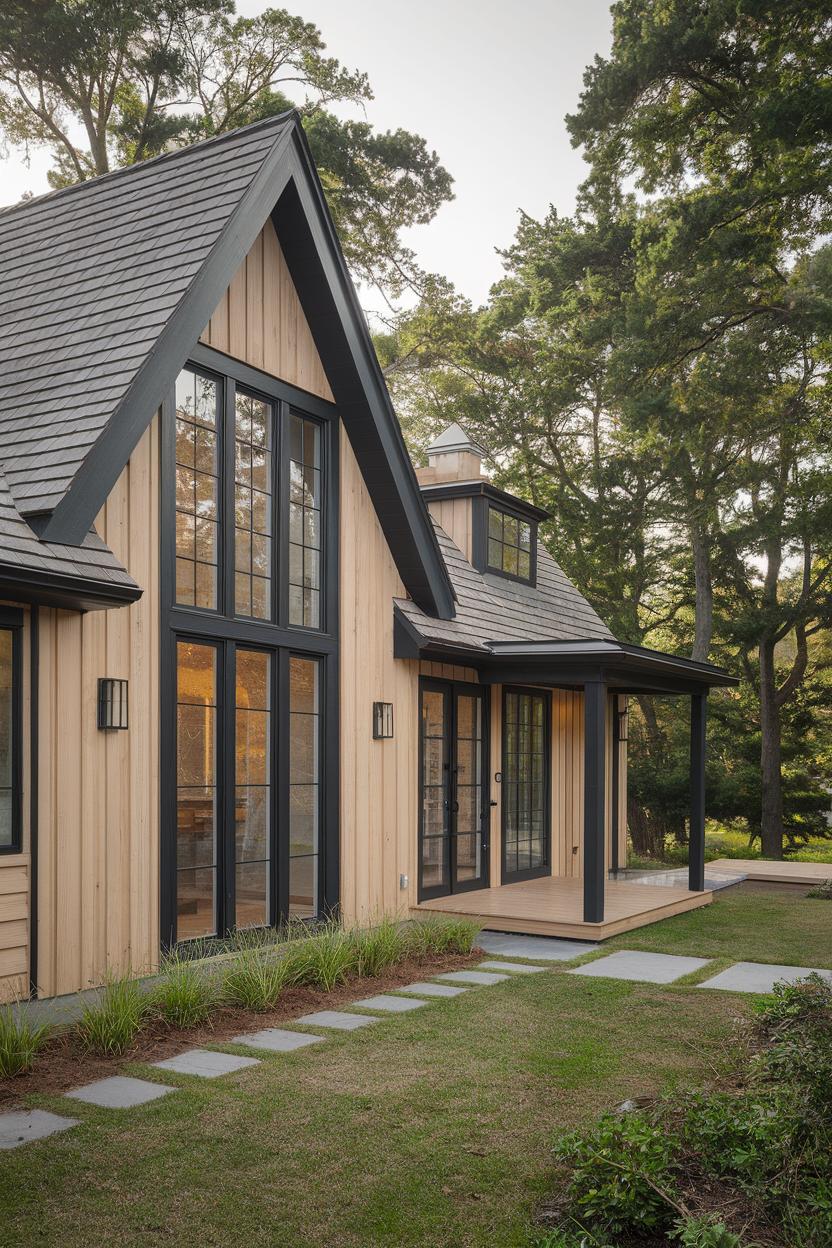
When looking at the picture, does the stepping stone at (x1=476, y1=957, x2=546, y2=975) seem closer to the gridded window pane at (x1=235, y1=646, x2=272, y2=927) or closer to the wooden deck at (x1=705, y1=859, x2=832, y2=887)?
the gridded window pane at (x1=235, y1=646, x2=272, y2=927)

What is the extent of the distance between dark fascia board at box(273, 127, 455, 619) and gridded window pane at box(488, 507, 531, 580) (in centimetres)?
329

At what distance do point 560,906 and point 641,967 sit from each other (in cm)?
216

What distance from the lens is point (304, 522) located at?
8625 mm

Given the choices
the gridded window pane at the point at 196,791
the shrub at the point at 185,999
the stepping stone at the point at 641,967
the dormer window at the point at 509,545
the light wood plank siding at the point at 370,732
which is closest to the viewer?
the shrub at the point at 185,999

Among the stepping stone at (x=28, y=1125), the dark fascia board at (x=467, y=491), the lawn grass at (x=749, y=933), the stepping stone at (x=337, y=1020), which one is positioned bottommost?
the lawn grass at (x=749, y=933)

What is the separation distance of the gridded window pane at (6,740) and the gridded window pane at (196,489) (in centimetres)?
157

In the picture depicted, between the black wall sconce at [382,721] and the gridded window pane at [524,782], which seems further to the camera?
the gridded window pane at [524,782]

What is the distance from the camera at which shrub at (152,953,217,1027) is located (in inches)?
225

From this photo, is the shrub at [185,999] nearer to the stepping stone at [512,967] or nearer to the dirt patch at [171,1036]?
the dirt patch at [171,1036]

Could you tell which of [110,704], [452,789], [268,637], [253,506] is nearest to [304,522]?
[253,506]

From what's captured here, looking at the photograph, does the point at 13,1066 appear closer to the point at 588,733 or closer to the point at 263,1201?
the point at 263,1201

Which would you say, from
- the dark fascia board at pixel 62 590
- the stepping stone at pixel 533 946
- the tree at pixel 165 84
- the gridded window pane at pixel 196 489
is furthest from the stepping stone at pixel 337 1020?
the tree at pixel 165 84

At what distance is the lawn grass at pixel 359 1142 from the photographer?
339 cm

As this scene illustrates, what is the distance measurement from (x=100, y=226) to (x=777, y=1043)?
7460 millimetres
